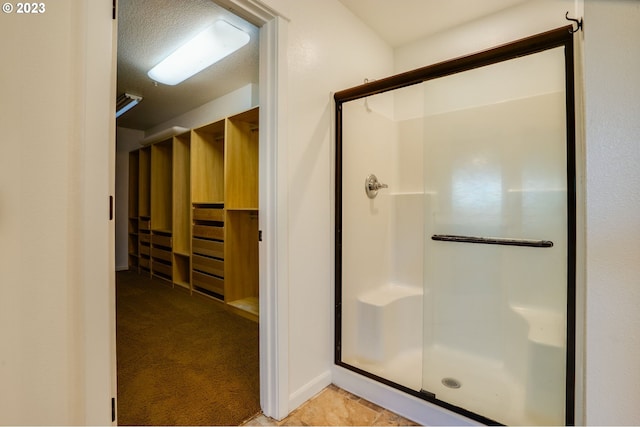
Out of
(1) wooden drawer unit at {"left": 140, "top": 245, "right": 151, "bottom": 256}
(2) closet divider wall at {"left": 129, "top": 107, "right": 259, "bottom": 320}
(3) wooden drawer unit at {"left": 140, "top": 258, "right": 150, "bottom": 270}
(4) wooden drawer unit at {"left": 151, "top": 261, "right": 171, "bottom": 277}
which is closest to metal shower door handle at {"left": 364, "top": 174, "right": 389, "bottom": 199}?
(2) closet divider wall at {"left": 129, "top": 107, "right": 259, "bottom": 320}

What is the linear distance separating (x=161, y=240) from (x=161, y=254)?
0.20 meters

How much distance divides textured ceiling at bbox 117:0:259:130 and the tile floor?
2.39 metres

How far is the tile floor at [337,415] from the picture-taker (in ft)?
4.56

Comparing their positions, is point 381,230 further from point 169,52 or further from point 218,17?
point 169,52

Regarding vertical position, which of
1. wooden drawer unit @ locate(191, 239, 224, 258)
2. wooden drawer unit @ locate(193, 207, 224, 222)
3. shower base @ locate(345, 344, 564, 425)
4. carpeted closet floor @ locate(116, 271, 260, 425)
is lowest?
carpeted closet floor @ locate(116, 271, 260, 425)

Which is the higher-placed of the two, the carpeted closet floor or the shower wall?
the shower wall

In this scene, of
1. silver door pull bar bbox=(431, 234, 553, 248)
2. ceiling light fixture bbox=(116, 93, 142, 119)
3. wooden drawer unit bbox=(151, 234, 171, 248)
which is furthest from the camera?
wooden drawer unit bbox=(151, 234, 171, 248)

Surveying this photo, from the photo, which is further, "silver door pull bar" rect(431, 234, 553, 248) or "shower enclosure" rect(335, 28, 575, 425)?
"silver door pull bar" rect(431, 234, 553, 248)

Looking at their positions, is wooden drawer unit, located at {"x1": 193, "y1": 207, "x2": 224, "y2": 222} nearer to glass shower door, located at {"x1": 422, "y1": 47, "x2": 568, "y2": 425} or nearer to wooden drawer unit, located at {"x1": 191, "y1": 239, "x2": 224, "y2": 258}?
wooden drawer unit, located at {"x1": 191, "y1": 239, "x2": 224, "y2": 258}

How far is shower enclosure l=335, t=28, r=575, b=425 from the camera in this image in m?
1.47

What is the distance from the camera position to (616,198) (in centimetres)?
66

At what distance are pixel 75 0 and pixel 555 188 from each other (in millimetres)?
2150

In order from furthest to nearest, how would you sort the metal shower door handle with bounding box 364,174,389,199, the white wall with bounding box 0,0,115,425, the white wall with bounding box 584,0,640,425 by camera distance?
the metal shower door handle with bounding box 364,174,389,199, the white wall with bounding box 0,0,115,425, the white wall with bounding box 584,0,640,425

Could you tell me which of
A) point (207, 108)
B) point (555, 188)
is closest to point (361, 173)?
point (555, 188)
